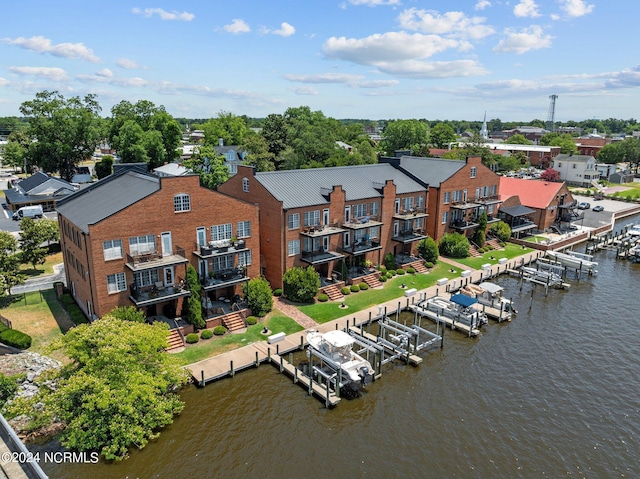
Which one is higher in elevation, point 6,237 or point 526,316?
point 6,237

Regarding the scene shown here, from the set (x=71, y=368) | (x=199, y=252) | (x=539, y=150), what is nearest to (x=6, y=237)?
(x=199, y=252)

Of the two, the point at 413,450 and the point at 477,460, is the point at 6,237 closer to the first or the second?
the point at 413,450

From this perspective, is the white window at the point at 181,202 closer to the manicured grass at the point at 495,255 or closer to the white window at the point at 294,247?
the white window at the point at 294,247

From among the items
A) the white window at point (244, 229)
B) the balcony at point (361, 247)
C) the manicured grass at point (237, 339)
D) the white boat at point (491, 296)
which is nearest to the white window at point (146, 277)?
the manicured grass at point (237, 339)

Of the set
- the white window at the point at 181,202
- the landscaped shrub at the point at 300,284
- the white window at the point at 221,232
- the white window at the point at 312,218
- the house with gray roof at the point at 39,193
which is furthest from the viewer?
the house with gray roof at the point at 39,193

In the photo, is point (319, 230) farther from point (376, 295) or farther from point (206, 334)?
point (206, 334)

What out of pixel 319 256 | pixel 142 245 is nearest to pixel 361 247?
pixel 319 256
